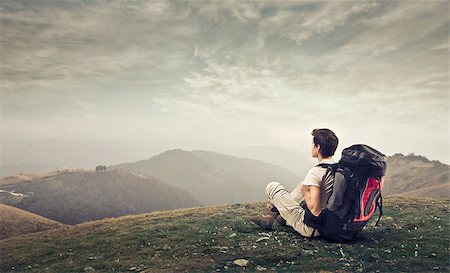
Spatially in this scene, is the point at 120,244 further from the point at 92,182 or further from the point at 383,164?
the point at 92,182

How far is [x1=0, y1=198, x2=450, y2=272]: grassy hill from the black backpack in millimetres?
1339

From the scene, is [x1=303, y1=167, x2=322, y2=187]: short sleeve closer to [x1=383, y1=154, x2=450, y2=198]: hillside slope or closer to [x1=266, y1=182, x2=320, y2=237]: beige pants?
[x1=266, y1=182, x2=320, y2=237]: beige pants

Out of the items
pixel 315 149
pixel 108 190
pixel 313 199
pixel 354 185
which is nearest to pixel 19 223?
pixel 313 199

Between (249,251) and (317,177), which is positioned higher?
(317,177)

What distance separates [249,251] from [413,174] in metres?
108

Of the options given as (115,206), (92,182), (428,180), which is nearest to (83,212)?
(115,206)

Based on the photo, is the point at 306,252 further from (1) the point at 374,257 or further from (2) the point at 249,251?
(1) the point at 374,257

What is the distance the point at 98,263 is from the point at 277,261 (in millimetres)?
7093

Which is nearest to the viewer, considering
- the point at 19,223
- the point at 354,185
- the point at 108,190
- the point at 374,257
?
the point at 354,185

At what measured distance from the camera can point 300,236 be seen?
1234cm

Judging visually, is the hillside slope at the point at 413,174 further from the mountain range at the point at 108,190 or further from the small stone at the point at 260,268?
the small stone at the point at 260,268

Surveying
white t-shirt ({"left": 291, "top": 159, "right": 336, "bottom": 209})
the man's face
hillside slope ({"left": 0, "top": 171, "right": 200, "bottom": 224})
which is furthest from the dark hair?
hillside slope ({"left": 0, "top": 171, "right": 200, "bottom": 224})

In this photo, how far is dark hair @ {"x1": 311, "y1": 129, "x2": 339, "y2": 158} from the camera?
32.9 ft

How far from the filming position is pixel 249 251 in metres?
A: 11.4
